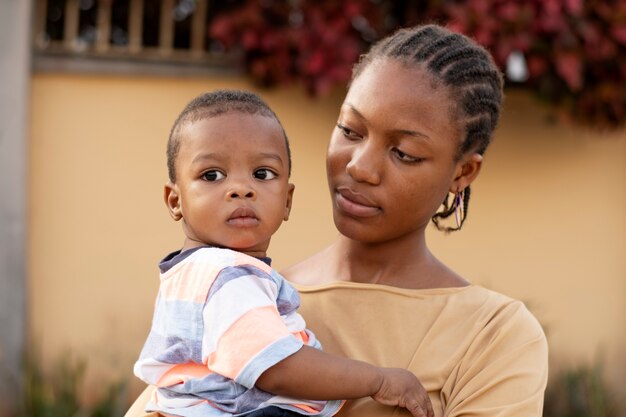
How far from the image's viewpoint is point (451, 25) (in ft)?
16.8

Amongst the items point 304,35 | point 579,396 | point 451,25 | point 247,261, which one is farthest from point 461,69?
point 579,396

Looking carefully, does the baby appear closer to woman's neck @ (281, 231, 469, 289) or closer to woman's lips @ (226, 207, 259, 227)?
woman's lips @ (226, 207, 259, 227)

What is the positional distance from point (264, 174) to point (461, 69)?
60cm

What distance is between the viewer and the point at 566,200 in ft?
19.9

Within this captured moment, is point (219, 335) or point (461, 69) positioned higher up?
point (461, 69)

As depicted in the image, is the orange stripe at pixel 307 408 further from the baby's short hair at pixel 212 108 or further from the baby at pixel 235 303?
the baby's short hair at pixel 212 108

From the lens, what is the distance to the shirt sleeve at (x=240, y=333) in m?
2.13

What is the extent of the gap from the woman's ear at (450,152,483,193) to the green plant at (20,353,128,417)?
282cm

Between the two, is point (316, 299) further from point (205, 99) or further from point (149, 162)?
point (149, 162)

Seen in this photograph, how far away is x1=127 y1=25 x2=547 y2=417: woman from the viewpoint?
8.14 ft

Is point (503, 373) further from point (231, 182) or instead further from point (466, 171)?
point (231, 182)

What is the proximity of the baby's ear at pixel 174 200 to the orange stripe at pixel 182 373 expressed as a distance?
1.05ft

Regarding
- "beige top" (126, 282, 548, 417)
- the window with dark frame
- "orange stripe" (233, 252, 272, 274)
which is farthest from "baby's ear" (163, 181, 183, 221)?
the window with dark frame

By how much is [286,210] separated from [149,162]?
3222mm
